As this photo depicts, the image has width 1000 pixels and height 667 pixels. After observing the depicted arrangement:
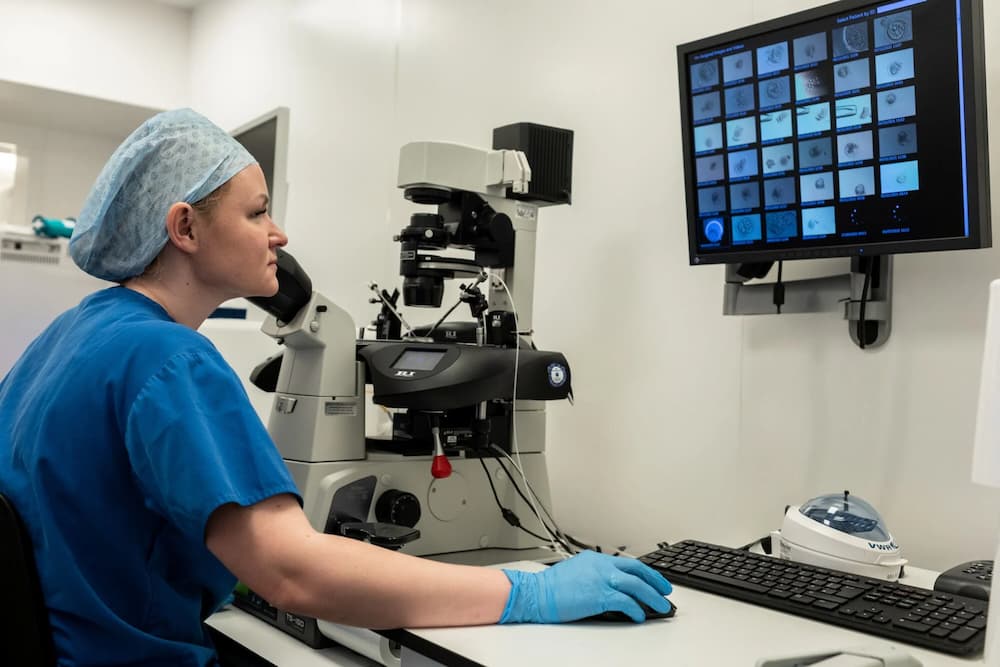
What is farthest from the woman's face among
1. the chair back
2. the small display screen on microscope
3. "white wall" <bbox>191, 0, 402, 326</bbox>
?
"white wall" <bbox>191, 0, 402, 326</bbox>

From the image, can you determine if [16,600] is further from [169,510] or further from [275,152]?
[275,152]

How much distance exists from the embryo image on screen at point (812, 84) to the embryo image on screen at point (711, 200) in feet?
0.68

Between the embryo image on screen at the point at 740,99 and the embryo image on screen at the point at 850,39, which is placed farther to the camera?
the embryo image on screen at the point at 740,99

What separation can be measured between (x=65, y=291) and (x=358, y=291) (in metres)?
0.87

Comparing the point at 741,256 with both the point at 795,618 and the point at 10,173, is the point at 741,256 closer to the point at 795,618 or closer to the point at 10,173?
the point at 795,618

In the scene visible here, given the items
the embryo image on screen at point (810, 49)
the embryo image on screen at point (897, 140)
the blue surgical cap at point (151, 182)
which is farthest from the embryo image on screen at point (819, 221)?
the blue surgical cap at point (151, 182)

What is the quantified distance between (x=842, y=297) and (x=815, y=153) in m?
0.25

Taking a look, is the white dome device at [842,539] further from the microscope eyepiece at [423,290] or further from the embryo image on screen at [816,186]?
the microscope eyepiece at [423,290]

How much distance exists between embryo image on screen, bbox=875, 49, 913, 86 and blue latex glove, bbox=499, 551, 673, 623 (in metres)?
0.81

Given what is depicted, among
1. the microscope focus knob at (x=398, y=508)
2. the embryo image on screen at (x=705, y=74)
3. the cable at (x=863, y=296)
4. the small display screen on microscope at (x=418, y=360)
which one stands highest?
the embryo image on screen at (x=705, y=74)

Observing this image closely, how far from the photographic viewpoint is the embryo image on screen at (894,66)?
1264mm

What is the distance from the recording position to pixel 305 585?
92 cm

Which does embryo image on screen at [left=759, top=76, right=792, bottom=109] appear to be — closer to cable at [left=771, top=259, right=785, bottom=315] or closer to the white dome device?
cable at [left=771, top=259, right=785, bottom=315]

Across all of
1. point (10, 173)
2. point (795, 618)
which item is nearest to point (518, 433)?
point (795, 618)
